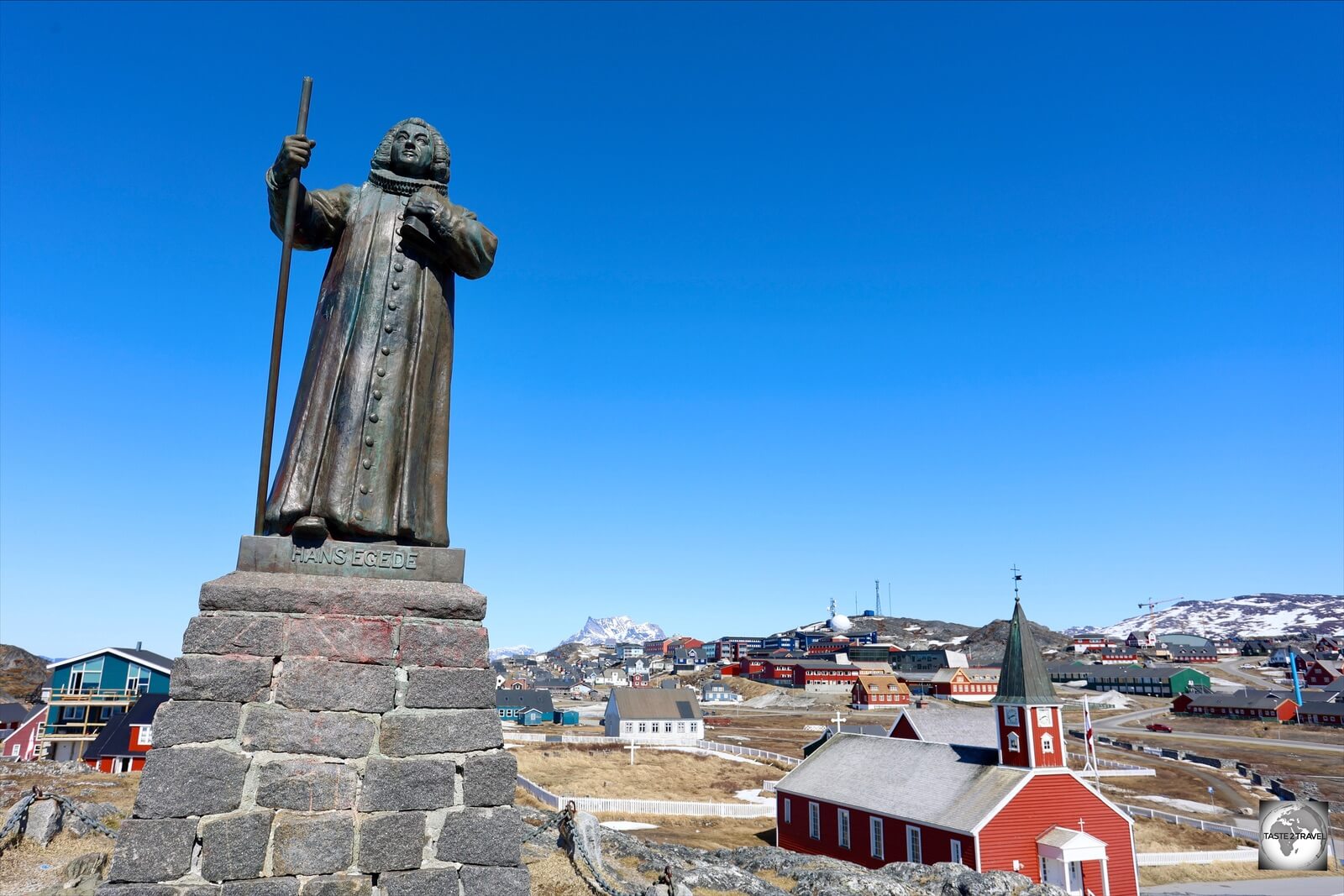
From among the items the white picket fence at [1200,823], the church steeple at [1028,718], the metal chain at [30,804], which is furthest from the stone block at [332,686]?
the white picket fence at [1200,823]

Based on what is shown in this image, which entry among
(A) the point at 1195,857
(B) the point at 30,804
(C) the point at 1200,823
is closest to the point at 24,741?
(B) the point at 30,804

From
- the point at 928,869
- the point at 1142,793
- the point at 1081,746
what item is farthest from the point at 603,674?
the point at 928,869

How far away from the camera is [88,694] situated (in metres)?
40.8

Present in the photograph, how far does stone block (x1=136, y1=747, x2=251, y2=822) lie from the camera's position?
16.1 ft

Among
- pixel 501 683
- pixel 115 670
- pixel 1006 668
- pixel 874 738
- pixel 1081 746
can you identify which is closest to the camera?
pixel 1006 668

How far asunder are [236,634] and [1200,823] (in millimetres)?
45040

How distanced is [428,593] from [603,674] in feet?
572

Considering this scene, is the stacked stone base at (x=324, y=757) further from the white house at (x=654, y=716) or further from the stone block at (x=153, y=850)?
the white house at (x=654, y=716)

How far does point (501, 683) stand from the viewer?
4769 inches

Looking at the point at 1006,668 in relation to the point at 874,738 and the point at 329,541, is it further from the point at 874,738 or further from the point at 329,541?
the point at 329,541

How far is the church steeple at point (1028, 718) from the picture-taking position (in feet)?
93.8

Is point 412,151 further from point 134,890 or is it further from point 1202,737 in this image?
point 1202,737

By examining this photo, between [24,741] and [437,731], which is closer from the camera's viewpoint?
[437,731]

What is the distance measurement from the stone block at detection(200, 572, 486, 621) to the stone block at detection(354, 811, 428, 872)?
4.25 ft
